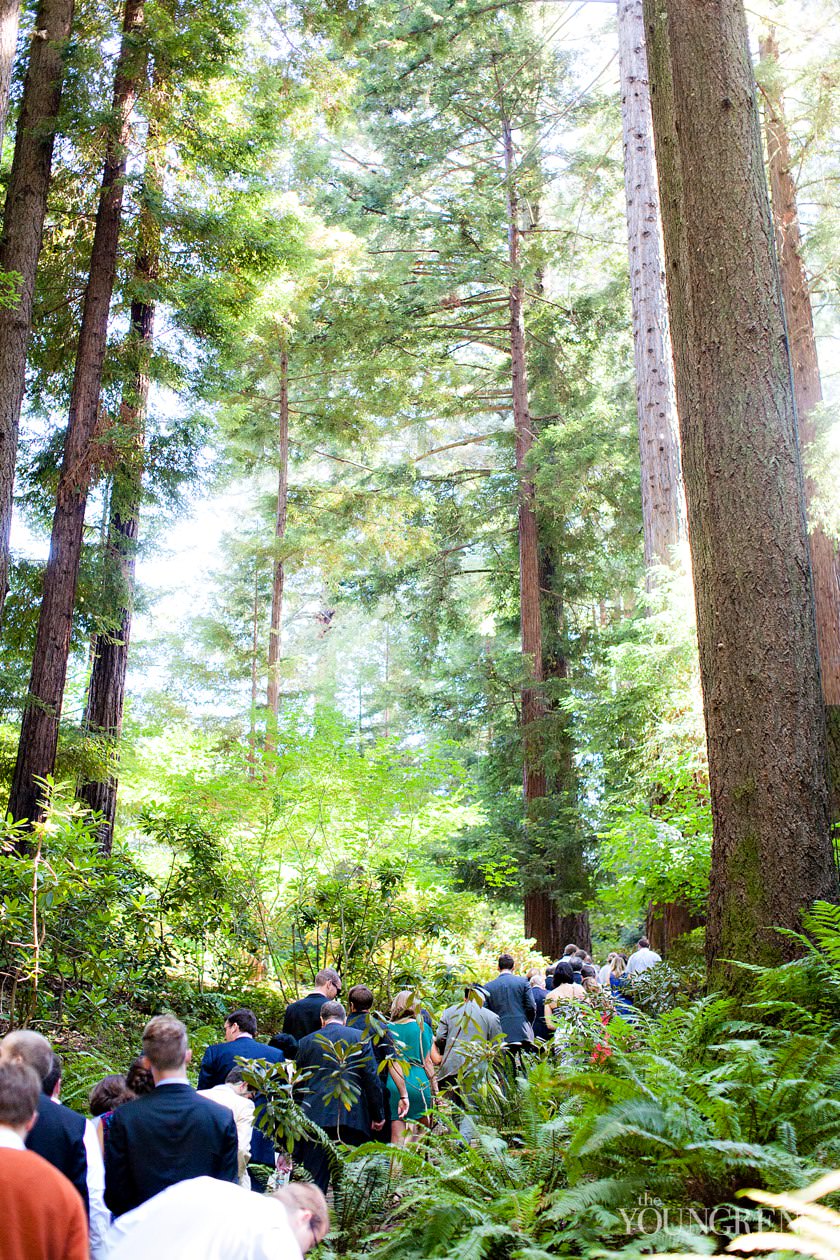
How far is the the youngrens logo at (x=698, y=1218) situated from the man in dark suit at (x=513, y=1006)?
4.90 m

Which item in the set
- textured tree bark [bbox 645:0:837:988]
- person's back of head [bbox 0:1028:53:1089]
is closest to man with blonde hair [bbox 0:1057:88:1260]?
person's back of head [bbox 0:1028:53:1089]

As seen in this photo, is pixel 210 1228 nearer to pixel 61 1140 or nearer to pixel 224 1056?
pixel 61 1140

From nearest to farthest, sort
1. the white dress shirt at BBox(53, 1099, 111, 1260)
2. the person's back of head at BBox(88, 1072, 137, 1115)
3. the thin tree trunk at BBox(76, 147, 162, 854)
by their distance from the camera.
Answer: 1. the white dress shirt at BBox(53, 1099, 111, 1260)
2. the person's back of head at BBox(88, 1072, 137, 1115)
3. the thin tree trunk at BBox(76, 147, 162, 854)

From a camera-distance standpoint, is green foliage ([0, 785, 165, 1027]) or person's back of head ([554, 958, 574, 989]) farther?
person's back of head ([554, 958, 574, 989])

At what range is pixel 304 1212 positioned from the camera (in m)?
2.85

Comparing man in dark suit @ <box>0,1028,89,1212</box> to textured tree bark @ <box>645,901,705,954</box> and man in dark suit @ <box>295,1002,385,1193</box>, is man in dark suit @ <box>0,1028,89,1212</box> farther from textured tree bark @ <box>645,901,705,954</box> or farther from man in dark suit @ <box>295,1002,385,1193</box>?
textured tree bark @ <box>645,901,705,954</box>

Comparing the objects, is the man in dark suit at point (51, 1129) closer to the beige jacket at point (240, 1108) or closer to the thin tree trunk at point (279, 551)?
the beige jacket at point (240, 1108)

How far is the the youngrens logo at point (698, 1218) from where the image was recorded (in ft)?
10.3

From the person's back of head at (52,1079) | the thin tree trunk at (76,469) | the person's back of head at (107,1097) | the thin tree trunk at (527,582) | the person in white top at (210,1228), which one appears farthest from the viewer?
the thin tree trunk at (527,582)

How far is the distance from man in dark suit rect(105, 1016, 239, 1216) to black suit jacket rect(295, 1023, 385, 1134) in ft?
5.23

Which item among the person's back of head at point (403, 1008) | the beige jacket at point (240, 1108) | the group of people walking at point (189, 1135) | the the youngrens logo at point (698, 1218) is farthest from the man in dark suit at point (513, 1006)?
the the youngrens logo at point (698, 1218)

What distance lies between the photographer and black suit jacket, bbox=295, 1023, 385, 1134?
5.75 meters

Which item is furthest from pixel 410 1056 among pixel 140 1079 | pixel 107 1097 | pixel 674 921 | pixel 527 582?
pixel 527 582

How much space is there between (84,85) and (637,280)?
7715mm
